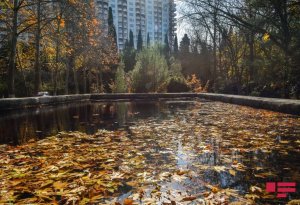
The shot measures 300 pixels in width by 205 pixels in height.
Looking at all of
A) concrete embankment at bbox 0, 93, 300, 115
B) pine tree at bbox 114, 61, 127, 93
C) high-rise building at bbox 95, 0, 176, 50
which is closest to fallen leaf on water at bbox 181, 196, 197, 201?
concrete embankment at bbox 0, 93, 300, 115

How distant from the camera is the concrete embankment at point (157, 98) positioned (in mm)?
9367

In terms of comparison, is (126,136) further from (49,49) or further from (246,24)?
(49,49)

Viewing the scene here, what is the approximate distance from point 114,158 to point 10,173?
1345 millimetres

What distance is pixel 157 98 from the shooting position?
2036 cm

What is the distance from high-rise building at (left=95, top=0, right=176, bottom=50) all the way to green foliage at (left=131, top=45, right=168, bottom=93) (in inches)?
3316

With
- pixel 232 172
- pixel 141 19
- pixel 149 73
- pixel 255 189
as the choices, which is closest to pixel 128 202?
pixel 255 189

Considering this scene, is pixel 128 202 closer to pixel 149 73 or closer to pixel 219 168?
pixel 219 168

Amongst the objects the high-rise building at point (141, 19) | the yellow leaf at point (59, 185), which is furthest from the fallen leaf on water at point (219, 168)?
the high-rise building at point (141, 19)

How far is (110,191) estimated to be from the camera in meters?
2.69

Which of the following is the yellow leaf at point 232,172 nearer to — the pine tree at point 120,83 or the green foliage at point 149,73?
the green foliage at point 149,73

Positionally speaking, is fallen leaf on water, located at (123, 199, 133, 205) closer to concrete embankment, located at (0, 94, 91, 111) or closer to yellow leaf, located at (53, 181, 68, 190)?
yellow leaf, located at (53, 181, 68, 190)

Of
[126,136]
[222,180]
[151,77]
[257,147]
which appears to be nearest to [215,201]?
[222,180]

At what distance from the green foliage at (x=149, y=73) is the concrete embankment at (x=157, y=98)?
13.4 ft

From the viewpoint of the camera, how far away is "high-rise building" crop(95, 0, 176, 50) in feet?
361
